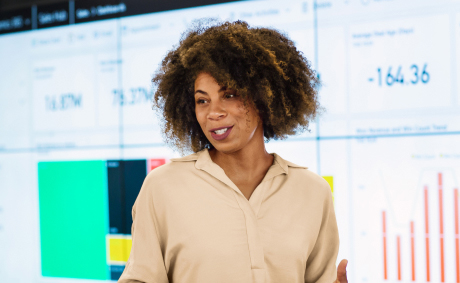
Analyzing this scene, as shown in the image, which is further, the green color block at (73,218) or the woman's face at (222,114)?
the green color block at (73,218)

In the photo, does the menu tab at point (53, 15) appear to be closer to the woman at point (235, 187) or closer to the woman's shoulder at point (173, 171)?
the woman at point (235, 187)

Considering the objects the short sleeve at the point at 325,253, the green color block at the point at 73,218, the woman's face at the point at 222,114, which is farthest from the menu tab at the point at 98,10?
the short sleeve at the point at 325,253

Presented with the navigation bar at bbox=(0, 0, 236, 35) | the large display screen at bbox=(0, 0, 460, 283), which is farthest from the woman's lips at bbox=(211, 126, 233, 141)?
the navigation bar at bbox=(0, 0, 236, 35)

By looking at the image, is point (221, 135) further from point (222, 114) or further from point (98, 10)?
point (98, 10)

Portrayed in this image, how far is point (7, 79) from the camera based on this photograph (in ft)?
8.39

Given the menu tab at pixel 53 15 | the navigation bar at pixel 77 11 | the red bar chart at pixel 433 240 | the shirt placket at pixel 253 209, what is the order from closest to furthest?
the shirt placket at pixel 253 209 → the red bar chart at pixel 433 240 → the navigation bar at pixel 77 11 → the menu tab at pixel 53 15

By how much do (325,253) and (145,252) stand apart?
0.50m

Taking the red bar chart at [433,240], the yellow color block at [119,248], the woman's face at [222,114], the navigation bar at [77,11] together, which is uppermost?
the navigation bar at [77,11]

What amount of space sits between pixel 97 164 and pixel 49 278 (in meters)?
0.78

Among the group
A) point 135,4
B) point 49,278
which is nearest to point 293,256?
point 135,4

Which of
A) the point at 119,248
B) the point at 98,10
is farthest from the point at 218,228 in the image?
the point at 98,10

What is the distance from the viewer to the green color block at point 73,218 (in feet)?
7.51

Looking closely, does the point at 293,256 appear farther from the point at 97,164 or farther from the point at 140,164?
the point at 97,164

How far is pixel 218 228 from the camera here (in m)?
1.01
